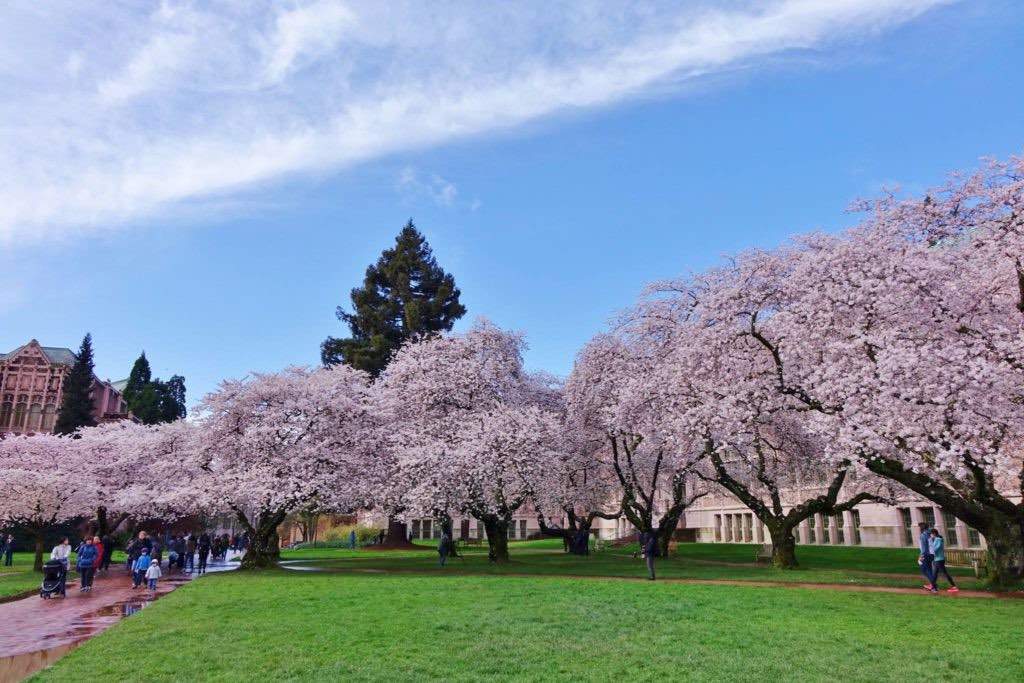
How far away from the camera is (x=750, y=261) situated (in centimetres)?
2791

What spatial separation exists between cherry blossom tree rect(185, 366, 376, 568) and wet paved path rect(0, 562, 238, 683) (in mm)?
4700

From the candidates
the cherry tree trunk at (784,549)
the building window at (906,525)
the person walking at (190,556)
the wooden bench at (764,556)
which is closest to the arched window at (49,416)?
the person walking at (190,556)

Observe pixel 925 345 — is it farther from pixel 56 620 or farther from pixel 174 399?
pixel 174 399

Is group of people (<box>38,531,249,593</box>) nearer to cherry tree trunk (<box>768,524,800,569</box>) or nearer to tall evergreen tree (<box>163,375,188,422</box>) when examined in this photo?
cherry tree trunk (<box>768,524,800,569</box>)

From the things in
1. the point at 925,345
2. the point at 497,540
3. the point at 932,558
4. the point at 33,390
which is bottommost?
the point at 497,540

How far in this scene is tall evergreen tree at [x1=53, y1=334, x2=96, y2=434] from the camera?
73.9m

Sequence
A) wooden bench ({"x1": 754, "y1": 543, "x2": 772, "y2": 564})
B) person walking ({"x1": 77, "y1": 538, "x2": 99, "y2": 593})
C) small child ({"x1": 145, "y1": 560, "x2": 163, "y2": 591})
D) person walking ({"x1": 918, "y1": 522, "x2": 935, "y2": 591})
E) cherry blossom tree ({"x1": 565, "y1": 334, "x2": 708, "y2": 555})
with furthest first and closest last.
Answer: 1. wooden bench ({"x1": 754, "y1": 543, "x2": 772, "y2": 564})
2. cherry blossom tree ({"x1": 565, "y1": 334, "x2": 708, "y2": 555})
3. small child ({"x1": 145, "y1": 560, "x2": 163, "y2": 591})
4. person walking ({"x1": 77, "y1": 538, "x2": 99, "y2": 593})
5. person walking ({"x1": 918, "y1": 522, "x2": 935, "y2": 591})

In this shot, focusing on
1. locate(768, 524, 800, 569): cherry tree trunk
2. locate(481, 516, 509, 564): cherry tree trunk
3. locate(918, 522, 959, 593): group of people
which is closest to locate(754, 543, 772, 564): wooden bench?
locate(768, 524, 800, 569): cherry tree trunk

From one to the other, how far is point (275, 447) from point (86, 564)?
929 centimetres

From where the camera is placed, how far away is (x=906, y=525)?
170ft

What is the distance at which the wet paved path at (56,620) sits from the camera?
39.5 ft

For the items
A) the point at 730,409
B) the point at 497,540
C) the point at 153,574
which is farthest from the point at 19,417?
the point at 730,409

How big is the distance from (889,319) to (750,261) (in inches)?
285

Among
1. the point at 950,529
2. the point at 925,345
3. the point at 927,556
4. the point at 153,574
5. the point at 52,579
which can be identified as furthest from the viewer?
the point at 950,529
